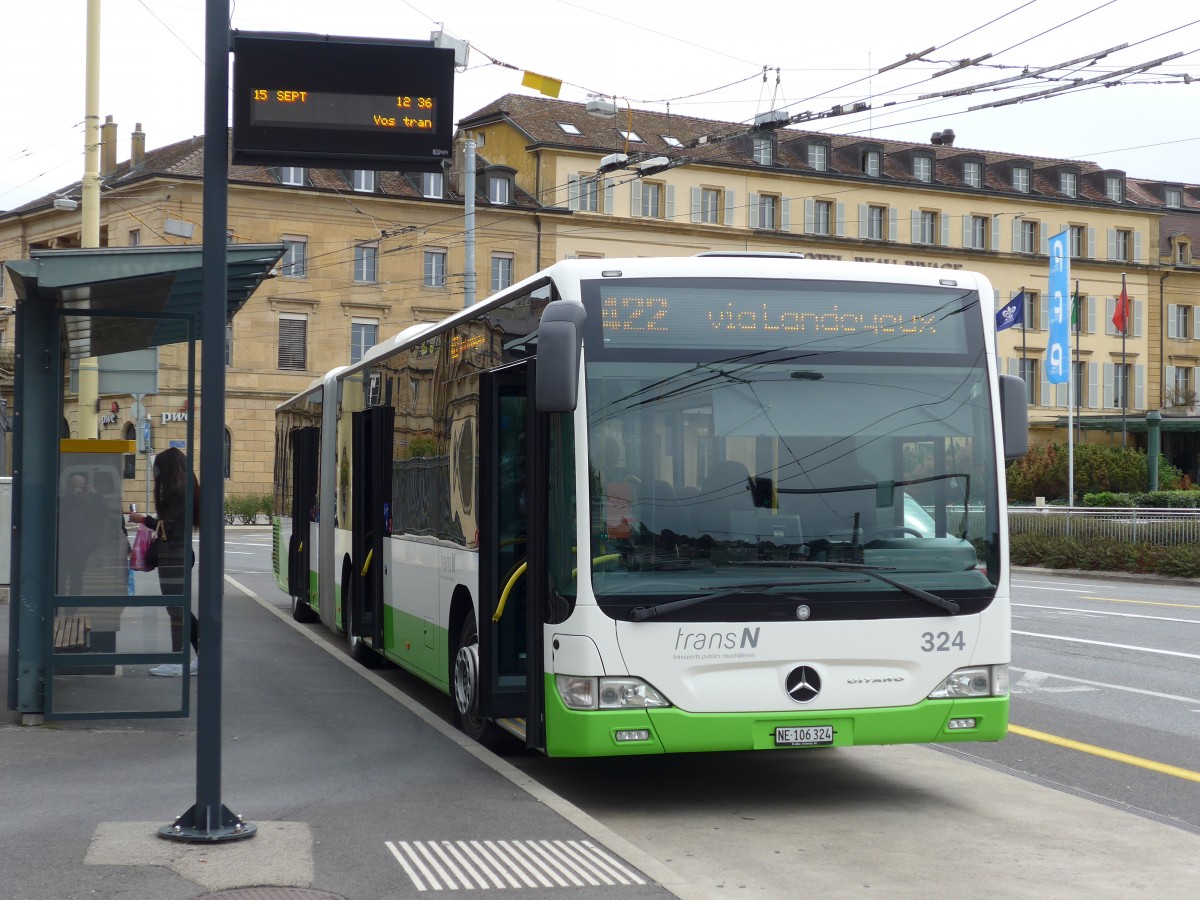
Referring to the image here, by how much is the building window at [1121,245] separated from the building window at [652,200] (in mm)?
25610

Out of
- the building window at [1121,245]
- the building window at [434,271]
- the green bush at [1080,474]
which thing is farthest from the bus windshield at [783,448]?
the building window at [1121,245]

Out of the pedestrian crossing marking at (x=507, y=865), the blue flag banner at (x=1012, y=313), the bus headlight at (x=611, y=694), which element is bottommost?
the pedestrian crossing marking at (x=507, y=865)

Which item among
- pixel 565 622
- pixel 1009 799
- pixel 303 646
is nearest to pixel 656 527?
pixel 565 622

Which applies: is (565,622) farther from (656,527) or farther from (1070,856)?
(1070,856)

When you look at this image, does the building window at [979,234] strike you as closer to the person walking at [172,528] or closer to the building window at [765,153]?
the building window at [765,153]

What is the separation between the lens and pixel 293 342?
2552 inches

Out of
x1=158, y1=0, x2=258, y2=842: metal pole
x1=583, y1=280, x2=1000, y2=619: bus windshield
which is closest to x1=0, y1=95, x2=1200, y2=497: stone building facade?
x1=583, y1=280, x2=1000, y2=619: bus windshield

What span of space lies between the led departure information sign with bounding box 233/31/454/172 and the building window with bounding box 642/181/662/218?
61.5 meters

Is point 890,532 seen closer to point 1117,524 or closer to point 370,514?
point 370,514

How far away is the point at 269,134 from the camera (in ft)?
23.4

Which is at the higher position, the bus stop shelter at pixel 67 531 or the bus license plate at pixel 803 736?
the bus stop shelter at pixel 67 531

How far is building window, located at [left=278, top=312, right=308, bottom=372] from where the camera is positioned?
64562mm

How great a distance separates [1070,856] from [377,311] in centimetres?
6001

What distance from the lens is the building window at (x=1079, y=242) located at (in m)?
78.5
